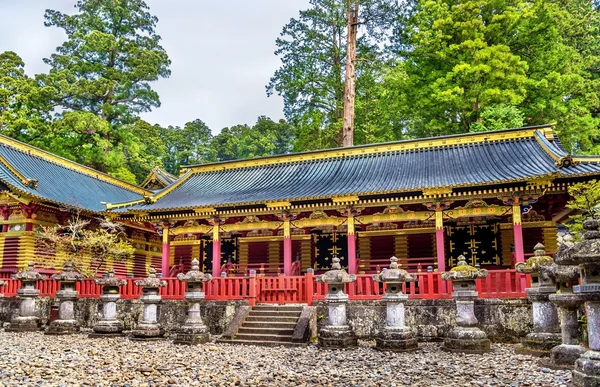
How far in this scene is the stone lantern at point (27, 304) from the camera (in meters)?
16.2

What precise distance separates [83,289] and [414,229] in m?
13.5

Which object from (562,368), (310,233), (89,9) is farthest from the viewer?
(89,9)

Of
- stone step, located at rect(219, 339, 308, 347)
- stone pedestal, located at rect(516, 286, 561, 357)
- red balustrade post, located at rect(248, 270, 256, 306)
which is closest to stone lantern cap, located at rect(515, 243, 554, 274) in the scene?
stone pedestal, located at rect(516, 286, 561, 357)

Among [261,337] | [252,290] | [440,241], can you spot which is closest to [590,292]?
[261,337]

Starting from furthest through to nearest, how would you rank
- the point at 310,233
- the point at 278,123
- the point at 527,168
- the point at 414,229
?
the point at 278,123 < the point at 310,233 < the point at 414,229 < the point at 527,168

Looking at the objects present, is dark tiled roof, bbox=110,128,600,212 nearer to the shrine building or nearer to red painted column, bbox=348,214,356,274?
the shrine building

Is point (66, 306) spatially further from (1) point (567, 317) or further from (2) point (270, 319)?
(1) point (567, 317)

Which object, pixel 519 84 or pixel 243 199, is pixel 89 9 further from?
pixel 519 84

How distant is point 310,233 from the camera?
21.9m

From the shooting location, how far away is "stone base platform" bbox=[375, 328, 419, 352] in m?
11.4

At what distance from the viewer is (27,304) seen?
1656cm

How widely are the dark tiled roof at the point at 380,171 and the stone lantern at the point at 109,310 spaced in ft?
16.9

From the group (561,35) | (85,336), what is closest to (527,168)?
(85,336)

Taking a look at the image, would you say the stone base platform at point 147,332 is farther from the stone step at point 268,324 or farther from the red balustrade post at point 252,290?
the red balustrade post at point 252,290
